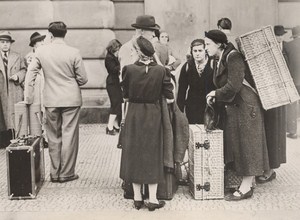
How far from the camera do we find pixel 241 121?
23.6ft

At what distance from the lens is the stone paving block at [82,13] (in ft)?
42.0

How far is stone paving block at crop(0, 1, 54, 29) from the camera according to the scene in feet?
41.3

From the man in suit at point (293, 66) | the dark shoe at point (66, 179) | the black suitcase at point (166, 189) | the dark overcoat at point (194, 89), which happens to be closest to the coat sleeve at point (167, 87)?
the black suitcase at point (166, 189)

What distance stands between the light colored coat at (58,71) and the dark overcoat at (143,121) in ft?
4.67

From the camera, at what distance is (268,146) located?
25.1 ft

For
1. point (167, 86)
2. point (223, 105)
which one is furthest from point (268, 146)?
point (167, 86)

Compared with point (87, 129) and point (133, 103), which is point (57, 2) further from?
point (133, 103)

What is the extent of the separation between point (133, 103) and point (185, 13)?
698cm

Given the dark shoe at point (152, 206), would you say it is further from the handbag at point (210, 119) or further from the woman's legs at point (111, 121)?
the woman's legs at point (111, 121)

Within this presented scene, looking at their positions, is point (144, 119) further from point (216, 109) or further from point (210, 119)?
point (216, 109)

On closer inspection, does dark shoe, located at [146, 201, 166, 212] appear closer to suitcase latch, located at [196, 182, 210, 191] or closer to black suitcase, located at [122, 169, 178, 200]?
black suitcase, located at [122, 169, 178, 200]

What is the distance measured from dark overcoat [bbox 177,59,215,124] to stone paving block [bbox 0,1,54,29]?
5116 millimetres

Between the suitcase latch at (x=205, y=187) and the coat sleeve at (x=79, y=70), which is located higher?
the coat sleeve at (x=79, y=70)

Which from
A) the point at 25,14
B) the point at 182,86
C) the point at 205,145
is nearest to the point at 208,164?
the point at 205,145
